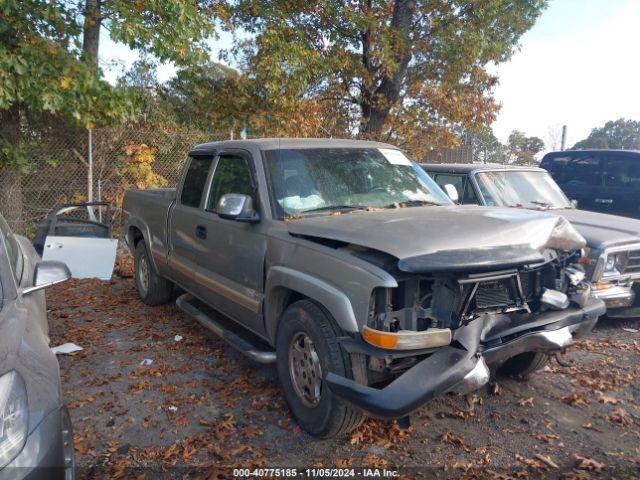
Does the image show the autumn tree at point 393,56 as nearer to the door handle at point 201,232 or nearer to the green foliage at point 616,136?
the door handle at point 201,232

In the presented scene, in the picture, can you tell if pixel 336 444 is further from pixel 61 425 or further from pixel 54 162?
pixel 54 162

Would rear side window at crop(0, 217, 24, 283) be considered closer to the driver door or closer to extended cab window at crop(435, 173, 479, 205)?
the driver door

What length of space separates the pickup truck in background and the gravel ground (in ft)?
2.26

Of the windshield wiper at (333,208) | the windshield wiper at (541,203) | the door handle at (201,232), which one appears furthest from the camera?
the windshield wiper at (541,203)

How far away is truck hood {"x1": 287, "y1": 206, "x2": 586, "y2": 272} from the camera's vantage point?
2.86m

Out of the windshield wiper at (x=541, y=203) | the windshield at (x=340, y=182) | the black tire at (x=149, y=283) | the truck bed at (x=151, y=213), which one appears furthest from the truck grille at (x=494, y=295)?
the black tire at (x=149, y=283)

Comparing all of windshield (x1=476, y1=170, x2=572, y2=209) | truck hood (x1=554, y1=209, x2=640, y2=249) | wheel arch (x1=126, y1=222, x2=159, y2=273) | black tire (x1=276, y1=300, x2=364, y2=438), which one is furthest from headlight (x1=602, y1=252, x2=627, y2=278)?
wheel arch (x1=126, y1=222, x2=159, y2=273)

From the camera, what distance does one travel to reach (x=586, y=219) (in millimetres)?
6305

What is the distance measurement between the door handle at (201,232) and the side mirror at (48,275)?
1616 mm

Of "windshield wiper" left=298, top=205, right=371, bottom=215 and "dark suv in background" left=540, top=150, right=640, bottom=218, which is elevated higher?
"dark suv in background" left=540, top=150, right=640, bottom=218

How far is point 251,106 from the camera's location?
1105 cm

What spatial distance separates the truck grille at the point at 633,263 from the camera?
18.2 feet

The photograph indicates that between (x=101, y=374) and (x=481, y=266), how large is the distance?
3353 mm

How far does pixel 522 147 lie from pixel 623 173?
25.0 feet
